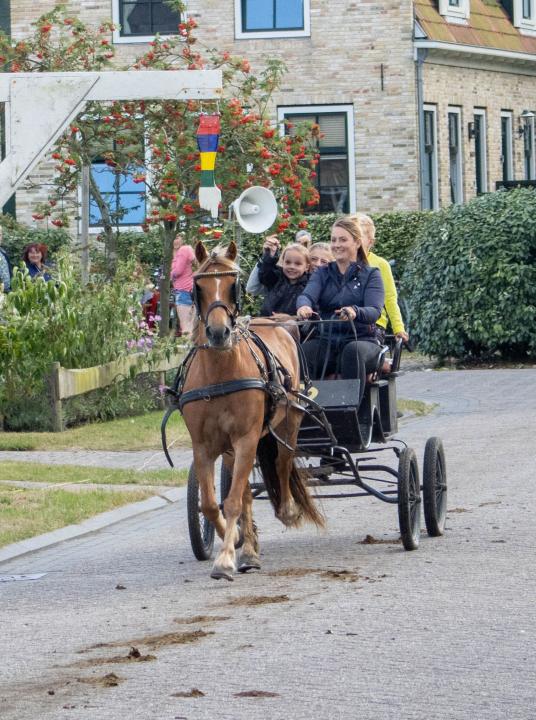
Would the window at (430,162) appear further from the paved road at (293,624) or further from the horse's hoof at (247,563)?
the horse's hoof at (247,563)

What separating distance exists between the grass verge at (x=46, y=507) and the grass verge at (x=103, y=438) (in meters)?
2.51

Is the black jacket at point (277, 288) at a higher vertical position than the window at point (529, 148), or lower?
lower

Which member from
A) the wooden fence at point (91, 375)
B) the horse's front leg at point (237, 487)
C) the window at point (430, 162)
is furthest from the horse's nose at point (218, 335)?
the window at point (430, 162)

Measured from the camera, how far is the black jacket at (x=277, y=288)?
1121 cm

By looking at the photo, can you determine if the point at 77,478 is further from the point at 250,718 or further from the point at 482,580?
the point at 250,718

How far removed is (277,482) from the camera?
32.0 feet

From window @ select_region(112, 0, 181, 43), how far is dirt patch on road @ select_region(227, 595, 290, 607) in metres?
24.1

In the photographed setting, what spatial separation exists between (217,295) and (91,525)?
3240 millimetres

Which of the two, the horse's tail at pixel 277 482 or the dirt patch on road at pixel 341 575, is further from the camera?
the horse's tail at pixel 277 482

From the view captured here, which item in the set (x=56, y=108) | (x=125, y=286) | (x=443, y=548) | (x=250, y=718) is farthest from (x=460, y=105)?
Answer: (x=250, y=718)

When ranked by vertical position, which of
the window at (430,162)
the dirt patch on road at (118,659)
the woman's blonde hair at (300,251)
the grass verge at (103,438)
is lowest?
the dirt patch on road at (118,659)

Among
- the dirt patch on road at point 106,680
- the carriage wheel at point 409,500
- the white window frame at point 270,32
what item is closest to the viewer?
the dirt patch on road at point 106,680

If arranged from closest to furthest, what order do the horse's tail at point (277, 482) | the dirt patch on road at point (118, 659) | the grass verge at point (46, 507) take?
1. the dirt patch on road at point (118, 659)
2. the horse's tail at point (277, 482)
3. the grass verge at point (46, 507)

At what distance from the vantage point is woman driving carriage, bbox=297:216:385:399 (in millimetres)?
10078
